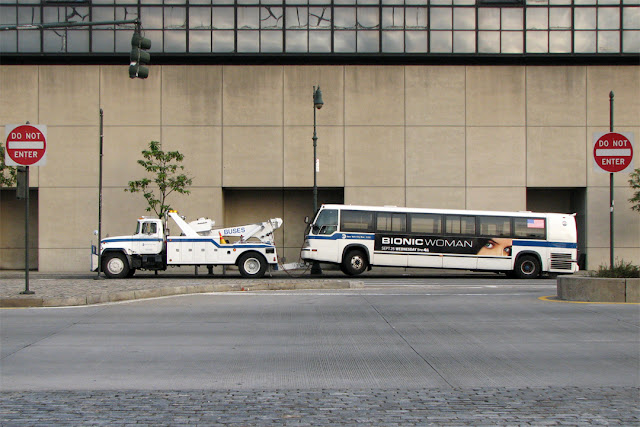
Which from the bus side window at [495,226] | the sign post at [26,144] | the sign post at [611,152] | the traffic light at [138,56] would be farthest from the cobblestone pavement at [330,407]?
the bus side window at [495,226]

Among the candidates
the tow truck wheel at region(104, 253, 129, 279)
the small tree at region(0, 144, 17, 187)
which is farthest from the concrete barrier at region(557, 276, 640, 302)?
the small tree at region(0, 144, 17, 187)

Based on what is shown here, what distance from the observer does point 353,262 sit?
27.2 metres

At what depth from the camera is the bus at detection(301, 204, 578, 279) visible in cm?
2723

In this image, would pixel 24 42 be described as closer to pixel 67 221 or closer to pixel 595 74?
pixel 67 221

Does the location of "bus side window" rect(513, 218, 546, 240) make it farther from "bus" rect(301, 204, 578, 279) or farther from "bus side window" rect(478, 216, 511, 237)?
"bus side window" rect(478, 216, 511, 237)

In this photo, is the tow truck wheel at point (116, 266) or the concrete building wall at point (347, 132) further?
the concrete building wall at point (347, 132)

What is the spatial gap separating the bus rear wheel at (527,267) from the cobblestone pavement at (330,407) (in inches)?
820

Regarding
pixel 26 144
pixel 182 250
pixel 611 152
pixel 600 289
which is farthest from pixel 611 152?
pixel 182 250

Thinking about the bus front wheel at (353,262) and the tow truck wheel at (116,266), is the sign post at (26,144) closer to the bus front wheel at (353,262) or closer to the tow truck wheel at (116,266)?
the tow truck wheel at (116,266)

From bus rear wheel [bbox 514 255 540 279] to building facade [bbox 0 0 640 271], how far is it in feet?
22.9

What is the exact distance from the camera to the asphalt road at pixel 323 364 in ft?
20.8

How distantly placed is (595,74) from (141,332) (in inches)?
1165

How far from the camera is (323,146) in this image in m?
34.1

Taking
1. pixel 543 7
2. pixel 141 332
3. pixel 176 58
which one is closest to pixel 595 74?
pixel 543 7
